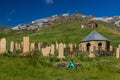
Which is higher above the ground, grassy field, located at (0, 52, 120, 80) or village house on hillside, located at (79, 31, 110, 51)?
village house on hillside, located at (79, 31, 110, 51)

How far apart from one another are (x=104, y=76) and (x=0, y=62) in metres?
7.72

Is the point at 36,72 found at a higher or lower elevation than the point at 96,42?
lower

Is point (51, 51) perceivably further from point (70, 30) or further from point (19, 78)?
point (70, 30)

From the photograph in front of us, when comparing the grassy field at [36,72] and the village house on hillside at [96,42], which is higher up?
the village house on hillside at [96,42]


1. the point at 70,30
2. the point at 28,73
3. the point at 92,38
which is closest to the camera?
the point at 28,73

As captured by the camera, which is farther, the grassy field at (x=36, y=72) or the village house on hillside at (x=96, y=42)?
the village house on hillside at (x=96, y=42)

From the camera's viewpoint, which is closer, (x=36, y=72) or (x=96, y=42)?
(x=36, y=72)

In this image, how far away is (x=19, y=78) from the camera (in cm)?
2119

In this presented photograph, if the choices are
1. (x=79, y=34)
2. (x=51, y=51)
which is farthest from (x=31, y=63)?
(x=79, y=34)

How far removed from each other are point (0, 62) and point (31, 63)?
8.01ft

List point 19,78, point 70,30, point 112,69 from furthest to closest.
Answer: point 70,30
point 112,69
point 19,78

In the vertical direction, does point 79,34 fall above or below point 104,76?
above

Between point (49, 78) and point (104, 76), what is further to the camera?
point (104, 76)

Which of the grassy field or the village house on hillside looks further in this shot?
the village house on hillside
